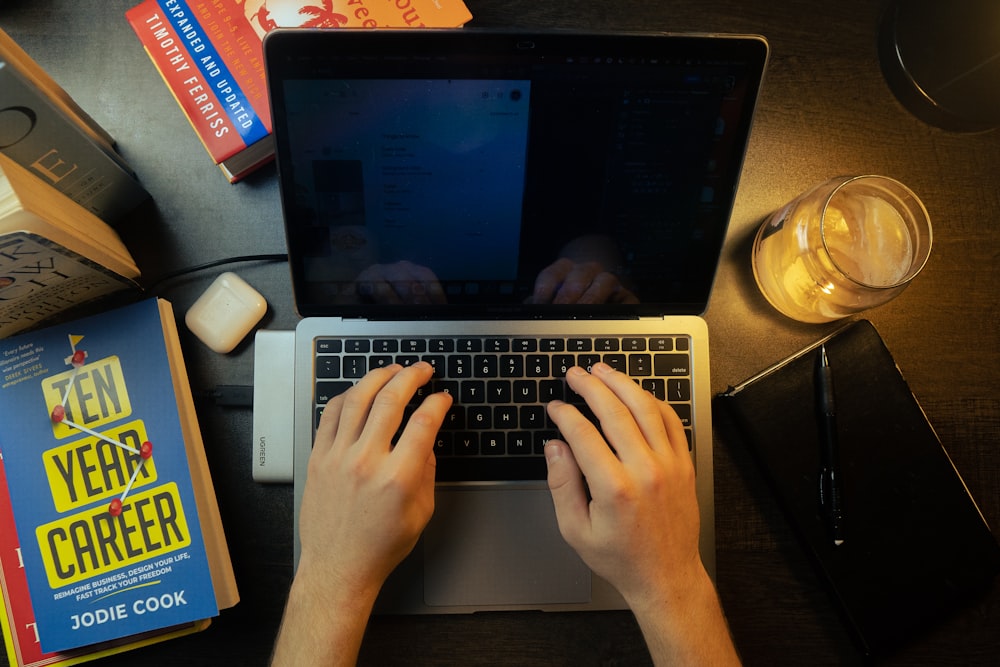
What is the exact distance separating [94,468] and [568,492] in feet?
1.62

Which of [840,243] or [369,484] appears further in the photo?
[840,243]

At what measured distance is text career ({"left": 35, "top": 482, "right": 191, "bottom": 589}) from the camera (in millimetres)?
632

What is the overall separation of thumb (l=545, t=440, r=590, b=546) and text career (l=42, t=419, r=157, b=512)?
1.38 feet

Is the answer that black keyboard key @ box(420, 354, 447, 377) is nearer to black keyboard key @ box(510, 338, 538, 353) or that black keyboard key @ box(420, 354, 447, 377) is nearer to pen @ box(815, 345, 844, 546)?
black keyboard key @ box(510, 338, 538, 353)

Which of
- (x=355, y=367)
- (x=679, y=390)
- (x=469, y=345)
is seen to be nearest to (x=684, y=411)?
(x=679, y=390)

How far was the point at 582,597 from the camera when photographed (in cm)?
65

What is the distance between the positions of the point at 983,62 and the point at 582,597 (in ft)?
2.37

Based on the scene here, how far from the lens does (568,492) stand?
593 millimetres

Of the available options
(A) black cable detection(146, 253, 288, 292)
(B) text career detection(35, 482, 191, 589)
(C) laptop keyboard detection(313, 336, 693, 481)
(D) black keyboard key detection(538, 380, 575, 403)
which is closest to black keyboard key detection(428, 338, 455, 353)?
(C) laptop keyboard detection(313, 336, 693, 481)

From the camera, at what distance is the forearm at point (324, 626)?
583mm

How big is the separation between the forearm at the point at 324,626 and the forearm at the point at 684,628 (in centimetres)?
27

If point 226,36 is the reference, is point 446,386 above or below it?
below

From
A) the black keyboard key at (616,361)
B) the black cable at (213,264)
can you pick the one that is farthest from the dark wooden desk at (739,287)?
the black keyboard key at (616,361)

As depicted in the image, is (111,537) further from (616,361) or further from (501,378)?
(616,361)
